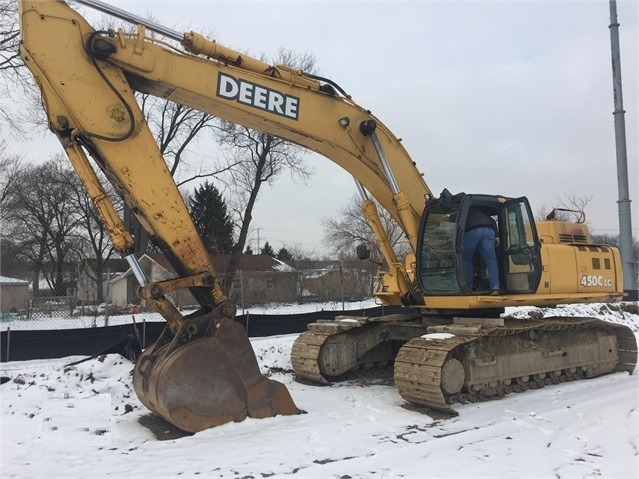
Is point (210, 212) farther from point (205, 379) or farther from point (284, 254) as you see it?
point (205, 379)

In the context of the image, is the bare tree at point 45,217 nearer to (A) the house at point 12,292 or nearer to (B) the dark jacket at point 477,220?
(A) the house at point 12,292

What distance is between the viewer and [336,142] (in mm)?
6938

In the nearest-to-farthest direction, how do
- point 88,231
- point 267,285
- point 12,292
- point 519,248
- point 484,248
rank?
point 484,248
point 519,248
point 267,285
point 12,292
point 88,231

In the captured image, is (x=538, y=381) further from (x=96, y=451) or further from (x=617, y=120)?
(x=617, y=120)

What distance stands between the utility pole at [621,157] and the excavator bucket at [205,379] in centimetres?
1423

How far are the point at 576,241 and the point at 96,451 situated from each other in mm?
7808

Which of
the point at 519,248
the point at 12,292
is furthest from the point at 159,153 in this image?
the point at 12,292

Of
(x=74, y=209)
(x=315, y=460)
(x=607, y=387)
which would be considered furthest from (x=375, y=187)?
(x=74, y=209)

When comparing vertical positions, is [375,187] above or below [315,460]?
above

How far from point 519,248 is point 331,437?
391 cm

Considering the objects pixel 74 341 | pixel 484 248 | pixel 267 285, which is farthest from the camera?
pixel 267 285

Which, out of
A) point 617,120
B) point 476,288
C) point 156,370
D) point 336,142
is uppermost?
point 617,120

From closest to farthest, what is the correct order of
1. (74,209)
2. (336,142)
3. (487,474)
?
1. (487,474)
2. (336,142)
3. (74,209)

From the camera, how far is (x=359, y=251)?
817 centimetres
